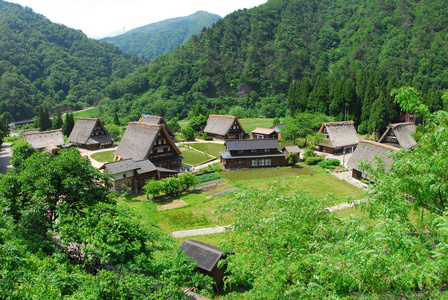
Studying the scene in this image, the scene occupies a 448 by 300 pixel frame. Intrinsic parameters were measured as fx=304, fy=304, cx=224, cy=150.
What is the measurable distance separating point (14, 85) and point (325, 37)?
10598cm

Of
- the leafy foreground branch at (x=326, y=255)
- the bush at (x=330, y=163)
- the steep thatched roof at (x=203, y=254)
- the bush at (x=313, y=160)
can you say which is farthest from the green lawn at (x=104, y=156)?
the leafy foreground branch at (x=326, y=255)

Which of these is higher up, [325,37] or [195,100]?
[325,37]

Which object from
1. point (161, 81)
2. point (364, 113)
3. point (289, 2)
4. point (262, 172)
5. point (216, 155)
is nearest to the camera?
point (262, 172)

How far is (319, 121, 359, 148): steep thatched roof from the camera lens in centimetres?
4269

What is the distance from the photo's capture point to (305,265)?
841 cm

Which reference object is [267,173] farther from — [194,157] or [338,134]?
[338,134]

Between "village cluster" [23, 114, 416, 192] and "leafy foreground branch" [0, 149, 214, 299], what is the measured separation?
14.3 metres

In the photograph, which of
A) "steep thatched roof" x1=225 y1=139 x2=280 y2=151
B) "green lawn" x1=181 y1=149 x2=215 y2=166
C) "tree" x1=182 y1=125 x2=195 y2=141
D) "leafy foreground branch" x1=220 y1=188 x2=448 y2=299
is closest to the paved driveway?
"green lawn" x1=181 y1=149 x2=215 y2=166

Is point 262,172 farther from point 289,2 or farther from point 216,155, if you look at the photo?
point 289,2

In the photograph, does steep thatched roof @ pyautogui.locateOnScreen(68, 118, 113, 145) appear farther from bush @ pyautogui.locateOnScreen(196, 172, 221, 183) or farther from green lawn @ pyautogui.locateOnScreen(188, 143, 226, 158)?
bush @ pyautogui.locateOnScreen(196, 172, 221, 183)

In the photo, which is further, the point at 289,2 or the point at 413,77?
the point at 289,2

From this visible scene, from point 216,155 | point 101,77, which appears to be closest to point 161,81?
point 101,77

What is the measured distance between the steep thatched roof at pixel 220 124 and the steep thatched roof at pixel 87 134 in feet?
57.1

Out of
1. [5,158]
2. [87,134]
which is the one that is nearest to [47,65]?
[87,134]
